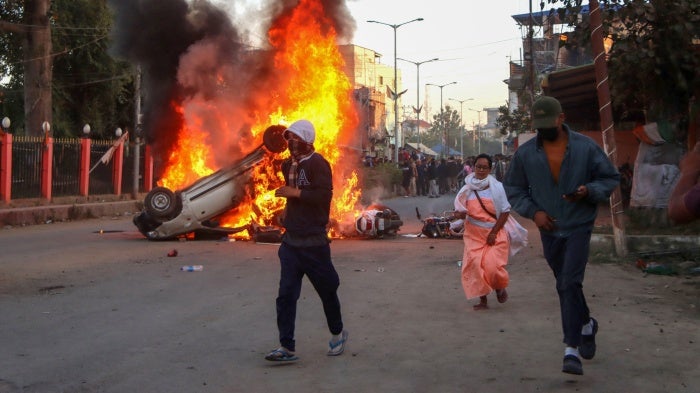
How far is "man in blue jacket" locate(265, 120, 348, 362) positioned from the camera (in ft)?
20.4

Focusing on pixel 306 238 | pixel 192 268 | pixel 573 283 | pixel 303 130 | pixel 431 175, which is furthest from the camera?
pixel 431 175

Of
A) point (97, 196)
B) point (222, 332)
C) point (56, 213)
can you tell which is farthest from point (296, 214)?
point (97, 196)

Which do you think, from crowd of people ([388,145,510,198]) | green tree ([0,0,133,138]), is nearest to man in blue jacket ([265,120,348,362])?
green tree ([0,0,133,138])

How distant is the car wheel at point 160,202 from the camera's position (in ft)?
50.9

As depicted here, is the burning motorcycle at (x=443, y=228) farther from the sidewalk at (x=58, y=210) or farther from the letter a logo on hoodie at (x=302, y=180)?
the letter a logo on hoodie at (x=302, y=180)

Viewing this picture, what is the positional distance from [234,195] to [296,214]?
9.69 meters

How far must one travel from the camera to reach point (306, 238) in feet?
20.6

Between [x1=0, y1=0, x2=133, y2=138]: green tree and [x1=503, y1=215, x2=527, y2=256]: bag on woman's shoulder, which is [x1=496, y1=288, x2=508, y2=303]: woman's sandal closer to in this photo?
[x1=503, y1=215, x2=527, y2=256]: bag on woman's shoulder

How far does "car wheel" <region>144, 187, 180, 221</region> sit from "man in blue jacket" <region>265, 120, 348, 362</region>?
31.3ft

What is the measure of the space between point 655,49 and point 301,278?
29.9 feet

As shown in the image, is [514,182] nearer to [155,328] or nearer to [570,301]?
[570,301]

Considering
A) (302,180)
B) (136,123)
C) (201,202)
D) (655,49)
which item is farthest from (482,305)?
(136,123)

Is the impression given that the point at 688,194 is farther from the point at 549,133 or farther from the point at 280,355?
the point at 280,355

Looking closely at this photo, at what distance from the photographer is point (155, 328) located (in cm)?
747
